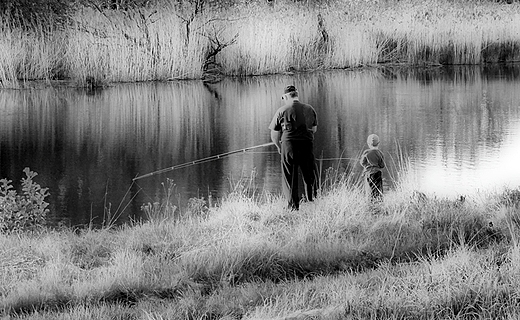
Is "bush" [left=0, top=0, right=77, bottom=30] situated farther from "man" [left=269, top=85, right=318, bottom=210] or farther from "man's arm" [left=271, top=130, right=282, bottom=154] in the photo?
"man" [left=269, top=85, right=318, bottom=210]

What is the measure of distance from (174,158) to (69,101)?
812 cm

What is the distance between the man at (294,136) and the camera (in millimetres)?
9469

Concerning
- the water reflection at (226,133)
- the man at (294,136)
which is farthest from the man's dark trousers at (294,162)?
the water reflection at (226,133)

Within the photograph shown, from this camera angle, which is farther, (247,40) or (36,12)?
(247,40)

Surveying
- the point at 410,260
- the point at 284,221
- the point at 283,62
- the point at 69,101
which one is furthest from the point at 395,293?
the point at 283,62

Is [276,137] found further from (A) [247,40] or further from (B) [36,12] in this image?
(B) [36,12]

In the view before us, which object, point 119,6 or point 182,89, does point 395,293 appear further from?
point 119,6

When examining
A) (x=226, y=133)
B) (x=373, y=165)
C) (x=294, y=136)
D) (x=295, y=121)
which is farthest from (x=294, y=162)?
(x=226, y=133)

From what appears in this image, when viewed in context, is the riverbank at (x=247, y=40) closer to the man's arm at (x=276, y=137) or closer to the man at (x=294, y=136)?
the man's arm at (x=276, y=137)

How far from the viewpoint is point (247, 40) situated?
2794 centimetres

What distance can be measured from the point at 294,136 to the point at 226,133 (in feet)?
24.3

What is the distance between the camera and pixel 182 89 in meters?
24.3

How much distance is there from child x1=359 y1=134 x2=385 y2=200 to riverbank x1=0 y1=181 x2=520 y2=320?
0.18 m

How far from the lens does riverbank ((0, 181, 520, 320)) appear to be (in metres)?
6.01
